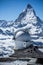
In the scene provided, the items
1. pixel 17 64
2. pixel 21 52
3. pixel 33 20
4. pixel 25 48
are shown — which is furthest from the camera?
pixel 33 20

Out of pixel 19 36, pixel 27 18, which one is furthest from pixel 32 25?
pixel 19 36

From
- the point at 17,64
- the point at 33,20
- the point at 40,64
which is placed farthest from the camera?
the point at 33,20

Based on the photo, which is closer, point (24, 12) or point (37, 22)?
point (37, 22)

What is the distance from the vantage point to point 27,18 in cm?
19488

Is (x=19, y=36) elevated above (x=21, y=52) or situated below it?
above

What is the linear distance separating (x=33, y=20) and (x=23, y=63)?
181m

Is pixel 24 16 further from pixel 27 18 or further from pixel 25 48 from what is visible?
pixel 25 48

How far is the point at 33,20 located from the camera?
618 feet

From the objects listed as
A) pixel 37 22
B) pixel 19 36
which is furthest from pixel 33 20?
pixel 19 36

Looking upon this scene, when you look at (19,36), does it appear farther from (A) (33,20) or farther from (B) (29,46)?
(A) (33,20)

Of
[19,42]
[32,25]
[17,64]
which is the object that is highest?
[32,25]

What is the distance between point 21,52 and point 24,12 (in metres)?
186

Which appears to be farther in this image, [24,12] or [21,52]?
[24,12]

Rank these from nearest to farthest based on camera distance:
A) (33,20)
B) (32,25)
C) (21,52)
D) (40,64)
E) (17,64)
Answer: (40,64), (17,64), (21,52), (32,25), (33,20)
